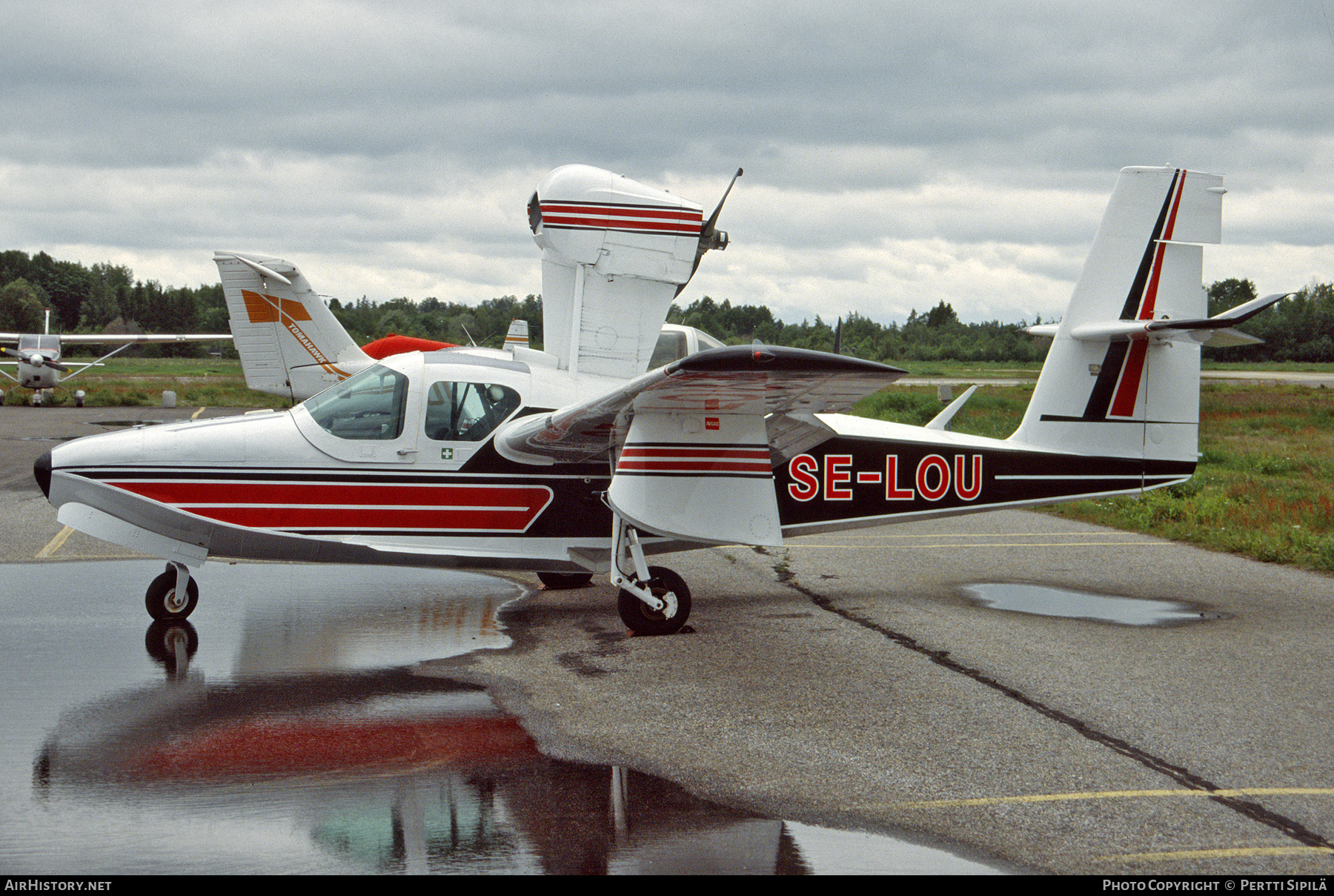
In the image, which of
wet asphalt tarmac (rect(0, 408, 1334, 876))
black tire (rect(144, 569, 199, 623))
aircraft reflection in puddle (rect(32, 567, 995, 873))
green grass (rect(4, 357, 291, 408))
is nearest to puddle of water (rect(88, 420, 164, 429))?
green grass (rect(4, 357, 291, 408))

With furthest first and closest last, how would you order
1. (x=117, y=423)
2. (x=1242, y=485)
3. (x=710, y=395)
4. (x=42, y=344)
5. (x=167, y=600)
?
(x=42, y=344), (x=117, y=423), (x=1242, y=485), (x=167, y=600), (x=710, y=395)

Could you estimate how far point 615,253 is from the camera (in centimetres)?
904

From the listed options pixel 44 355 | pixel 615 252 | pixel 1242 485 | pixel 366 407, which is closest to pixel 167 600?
pixel 366 407

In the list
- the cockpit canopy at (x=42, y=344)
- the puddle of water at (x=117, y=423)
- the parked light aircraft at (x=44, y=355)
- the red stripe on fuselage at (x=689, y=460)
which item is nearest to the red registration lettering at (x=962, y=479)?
the red stripe on fuselage at (x=689, y=460)

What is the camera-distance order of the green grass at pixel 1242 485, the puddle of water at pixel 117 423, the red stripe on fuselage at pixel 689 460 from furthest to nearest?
the puddle of water at pixel 117 423, the green grass at pixel 1242 485, the red stripe on fuselage at pixel 689 460

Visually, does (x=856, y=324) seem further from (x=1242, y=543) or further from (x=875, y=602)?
(x=875, y=602)

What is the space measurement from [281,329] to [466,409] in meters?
11.6

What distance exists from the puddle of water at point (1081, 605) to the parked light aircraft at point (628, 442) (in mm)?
895

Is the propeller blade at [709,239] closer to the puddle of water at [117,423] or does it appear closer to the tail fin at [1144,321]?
the tail fin at [1144,321]

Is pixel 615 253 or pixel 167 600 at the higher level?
pixel 615 253

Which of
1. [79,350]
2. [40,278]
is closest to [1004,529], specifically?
[79,350]

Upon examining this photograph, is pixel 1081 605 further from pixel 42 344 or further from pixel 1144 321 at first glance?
pixel 42 344

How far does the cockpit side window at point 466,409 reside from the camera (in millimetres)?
8219

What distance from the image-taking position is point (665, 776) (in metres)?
5.04
